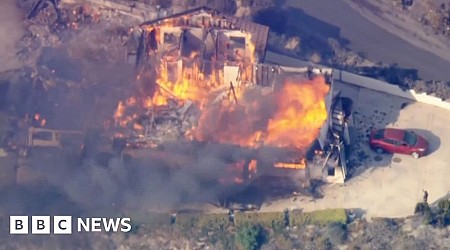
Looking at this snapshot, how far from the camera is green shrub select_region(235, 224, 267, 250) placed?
36.4 meters

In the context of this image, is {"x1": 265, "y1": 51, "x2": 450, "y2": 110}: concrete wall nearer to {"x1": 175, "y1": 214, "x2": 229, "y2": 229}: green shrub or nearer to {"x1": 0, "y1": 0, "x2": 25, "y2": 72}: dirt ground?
{"x1": 175, "y1": 214, "x2": 229, "y2": 229}: green shrub

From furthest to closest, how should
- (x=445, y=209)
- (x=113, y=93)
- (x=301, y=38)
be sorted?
1. (x=301, y=38)
2. (x=113, y=93)
3. (x=445, y=209)

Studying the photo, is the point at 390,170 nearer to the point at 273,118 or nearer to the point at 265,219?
the point at 273,118

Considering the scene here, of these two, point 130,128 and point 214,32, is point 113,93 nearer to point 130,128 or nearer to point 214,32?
point 130,128

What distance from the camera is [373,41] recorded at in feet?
142

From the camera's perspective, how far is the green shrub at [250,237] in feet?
119

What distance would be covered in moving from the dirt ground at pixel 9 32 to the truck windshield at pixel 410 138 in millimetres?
18649

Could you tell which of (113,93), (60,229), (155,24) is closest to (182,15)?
(155,24)

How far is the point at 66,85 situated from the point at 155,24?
16.4ft

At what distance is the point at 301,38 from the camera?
142ft

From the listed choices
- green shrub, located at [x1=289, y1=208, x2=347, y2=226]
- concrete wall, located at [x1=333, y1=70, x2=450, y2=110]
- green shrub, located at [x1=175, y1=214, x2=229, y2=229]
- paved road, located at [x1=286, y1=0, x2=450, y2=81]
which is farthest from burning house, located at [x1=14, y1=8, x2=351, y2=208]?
paved road, located at [x1=286, y1=0, x2=450, y2=81]

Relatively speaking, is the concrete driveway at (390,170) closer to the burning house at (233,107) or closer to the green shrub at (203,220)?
the burning house at (233,107)

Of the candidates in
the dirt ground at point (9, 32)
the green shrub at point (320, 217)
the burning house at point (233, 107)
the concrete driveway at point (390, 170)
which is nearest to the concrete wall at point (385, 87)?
the concrete driveway at point (390, 170)

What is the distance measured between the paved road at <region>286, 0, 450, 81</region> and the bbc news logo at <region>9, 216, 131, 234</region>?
1473cm
